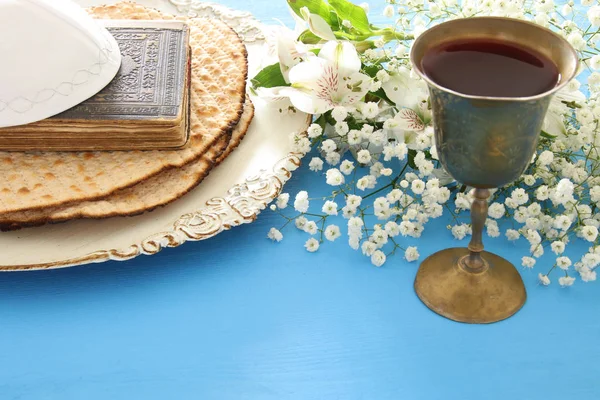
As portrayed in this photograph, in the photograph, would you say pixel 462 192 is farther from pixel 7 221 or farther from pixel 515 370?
pixel 7 221

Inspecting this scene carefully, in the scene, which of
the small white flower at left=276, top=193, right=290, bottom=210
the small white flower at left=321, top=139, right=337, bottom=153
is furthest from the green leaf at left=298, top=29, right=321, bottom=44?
the small white flower at left=276, top=193, right=290, bottom=210

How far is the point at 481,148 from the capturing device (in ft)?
3.76

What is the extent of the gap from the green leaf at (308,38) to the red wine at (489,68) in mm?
506

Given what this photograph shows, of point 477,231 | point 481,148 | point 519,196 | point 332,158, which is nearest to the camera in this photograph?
point 481,148

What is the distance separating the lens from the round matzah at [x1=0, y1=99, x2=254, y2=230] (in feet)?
4.55

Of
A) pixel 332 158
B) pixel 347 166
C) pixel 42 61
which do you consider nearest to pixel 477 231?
pixel 347 166

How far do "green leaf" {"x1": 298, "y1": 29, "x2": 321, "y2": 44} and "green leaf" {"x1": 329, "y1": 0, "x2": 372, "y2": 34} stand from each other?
0.23ft

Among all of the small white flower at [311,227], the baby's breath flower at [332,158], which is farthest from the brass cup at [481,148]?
the baby's breath flower at [332,158]

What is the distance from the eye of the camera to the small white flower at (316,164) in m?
1.61

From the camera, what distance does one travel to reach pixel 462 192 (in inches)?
60.6

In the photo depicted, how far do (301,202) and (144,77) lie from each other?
43 cm

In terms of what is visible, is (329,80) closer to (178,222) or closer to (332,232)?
(332,232)

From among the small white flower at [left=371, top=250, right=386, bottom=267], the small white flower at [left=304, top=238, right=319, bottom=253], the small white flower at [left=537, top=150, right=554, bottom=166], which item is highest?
the small white flower at [left=537, top=150, right=554, bottom=166]

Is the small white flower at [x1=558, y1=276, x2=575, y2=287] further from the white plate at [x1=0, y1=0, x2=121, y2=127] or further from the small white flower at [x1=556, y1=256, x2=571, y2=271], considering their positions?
the white plate at [x1=0, y1=0, x2=121, y2=127]
